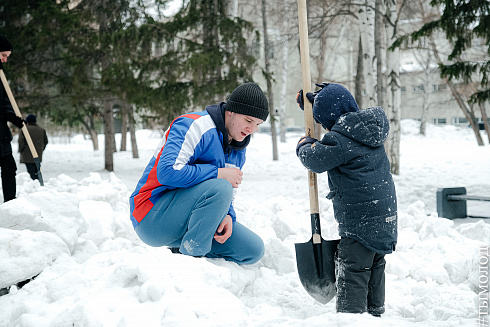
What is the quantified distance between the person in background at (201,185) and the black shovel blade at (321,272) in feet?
1.35

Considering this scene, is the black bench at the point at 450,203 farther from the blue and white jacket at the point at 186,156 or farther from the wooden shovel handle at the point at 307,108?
the blue and white jacket at the point at 186,156

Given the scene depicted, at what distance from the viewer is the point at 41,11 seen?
11.2 metres

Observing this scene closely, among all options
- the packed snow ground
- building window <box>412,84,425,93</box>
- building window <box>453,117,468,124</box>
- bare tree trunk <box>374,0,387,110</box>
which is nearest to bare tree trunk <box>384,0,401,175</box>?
bare tree trunk <box>374,0,387,110</box>

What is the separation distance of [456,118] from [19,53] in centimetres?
3340

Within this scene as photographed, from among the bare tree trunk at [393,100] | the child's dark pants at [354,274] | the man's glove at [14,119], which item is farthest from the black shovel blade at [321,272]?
the bare tree trunk at [393,100]

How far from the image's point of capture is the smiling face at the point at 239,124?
2.79 metres

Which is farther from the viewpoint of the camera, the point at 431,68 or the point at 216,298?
the point at 431,68

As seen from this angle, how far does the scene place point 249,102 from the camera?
2723mm

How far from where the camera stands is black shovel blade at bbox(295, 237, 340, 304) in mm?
2609

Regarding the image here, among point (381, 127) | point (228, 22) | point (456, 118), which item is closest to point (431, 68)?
point (456, 118)

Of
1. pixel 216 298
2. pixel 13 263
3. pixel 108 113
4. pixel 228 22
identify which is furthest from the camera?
pixel 108 113

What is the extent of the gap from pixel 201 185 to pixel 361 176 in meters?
0.96

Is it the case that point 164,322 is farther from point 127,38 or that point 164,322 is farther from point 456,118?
point 456,118

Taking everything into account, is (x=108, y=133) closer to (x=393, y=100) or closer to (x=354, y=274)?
(x=393, y=100)
